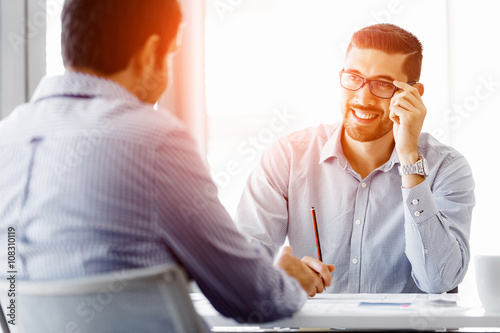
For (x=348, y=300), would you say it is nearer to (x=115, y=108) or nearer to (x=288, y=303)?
(x=288, y=303)

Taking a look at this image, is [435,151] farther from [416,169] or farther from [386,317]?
[386,317]

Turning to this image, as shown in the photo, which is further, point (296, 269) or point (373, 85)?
point (373, 85)

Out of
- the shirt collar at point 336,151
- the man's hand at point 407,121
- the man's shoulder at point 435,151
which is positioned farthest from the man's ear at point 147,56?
the man's shoulder at point 435,151

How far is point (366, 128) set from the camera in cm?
213

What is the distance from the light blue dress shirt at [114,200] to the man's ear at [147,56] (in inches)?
3.0

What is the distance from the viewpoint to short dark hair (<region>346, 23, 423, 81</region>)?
7.08 feet

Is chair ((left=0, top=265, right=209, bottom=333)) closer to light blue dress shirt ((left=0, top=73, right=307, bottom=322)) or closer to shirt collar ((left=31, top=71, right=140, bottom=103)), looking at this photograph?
light blue dress shirt ((left=0, top=73, right=307, bottom=322))

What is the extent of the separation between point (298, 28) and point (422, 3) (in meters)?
0.64

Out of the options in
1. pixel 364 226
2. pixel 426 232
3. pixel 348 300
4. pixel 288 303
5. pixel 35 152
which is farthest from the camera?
pixel 364 226

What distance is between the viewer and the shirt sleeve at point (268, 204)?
6.57ft

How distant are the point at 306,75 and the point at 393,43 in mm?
824

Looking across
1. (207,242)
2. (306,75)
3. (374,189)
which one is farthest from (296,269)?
(306,75)

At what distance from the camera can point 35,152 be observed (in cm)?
95

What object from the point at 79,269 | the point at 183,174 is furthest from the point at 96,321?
the point at 183,174
